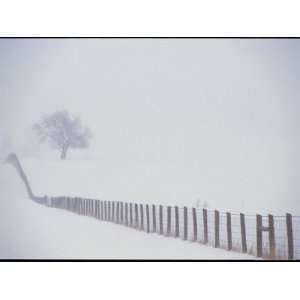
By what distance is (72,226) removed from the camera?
4.30 m

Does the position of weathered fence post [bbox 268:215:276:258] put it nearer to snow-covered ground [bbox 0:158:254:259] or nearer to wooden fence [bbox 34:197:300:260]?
wooden fence [bbox 34:197:300:260]

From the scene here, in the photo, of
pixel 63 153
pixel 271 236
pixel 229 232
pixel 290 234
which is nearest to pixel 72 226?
pixel 63 153

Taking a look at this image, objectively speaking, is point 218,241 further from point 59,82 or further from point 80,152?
point 59,82

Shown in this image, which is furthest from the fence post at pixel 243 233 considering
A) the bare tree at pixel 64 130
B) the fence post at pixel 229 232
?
the bare tree at pixel 64 130

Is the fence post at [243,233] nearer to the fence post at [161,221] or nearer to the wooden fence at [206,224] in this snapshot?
the wooden fence at [206,224]

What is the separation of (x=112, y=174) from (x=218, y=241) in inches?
42.4

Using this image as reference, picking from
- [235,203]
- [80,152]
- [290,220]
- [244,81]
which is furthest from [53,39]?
[290,220]

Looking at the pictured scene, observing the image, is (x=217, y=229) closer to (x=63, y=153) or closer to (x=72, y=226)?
(x=72, y=226)

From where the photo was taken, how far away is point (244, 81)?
4.36 metres

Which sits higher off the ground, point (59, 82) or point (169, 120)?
point (59, 82)

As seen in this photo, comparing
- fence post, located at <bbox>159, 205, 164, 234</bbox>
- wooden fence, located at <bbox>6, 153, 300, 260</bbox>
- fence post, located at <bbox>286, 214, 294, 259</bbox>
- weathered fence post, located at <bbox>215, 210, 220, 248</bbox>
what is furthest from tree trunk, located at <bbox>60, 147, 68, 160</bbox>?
fence post, located at <bbox>286, 214, 294, 259</bbox>

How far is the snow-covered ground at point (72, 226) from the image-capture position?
4.19 meters
